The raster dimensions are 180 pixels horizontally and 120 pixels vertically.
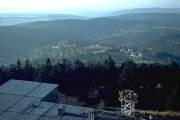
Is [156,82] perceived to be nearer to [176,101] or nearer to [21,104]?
[176,101]

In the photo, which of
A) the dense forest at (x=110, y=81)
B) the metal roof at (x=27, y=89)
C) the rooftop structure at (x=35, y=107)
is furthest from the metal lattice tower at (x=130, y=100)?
the dense forest at (x=110, y=81)

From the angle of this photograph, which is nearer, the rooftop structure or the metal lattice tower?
the rooftop structure

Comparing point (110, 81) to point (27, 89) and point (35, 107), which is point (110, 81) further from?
point (35, 107)

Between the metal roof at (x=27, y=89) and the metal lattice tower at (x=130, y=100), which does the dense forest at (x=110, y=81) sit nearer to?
the metal roof at (x=27, y=89)

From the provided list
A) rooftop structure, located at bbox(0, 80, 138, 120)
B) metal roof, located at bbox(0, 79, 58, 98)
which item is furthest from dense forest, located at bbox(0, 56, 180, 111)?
rooftop structure, located at bbox(0, 80, 138, 120)

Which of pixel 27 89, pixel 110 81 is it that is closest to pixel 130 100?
pixel 27 89

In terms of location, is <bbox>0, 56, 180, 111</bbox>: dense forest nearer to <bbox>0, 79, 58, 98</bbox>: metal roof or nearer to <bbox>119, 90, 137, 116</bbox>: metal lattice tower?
<bbox>0, 79, 58, 98</bbox>: metal roof

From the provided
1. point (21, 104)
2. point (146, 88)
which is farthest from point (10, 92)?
point (146, 88)
